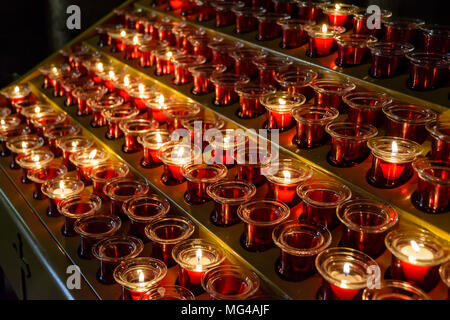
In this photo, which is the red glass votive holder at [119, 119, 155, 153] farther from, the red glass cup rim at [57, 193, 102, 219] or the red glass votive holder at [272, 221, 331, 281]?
the red glass votive holder at [272, 221, 331, 281]

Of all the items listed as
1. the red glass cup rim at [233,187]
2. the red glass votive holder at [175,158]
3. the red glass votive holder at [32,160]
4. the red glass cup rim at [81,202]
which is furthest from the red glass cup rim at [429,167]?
the red glass votive holder at [32,160]

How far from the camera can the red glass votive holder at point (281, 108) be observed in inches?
77.8

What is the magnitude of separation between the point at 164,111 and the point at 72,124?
68cm

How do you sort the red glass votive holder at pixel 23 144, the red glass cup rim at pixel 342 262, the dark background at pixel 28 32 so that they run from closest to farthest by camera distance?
the red glass cup rim at pixel 342 262, the red glass votive holder at pixel 23 144, the dark background at pixel 28 32

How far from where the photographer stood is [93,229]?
78.7 inches

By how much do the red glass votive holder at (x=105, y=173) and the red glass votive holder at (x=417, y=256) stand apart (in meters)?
1.18

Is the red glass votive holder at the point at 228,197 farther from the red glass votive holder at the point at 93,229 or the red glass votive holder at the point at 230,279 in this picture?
the red glass votive holder at the point at 93,229

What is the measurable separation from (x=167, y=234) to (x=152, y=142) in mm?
506

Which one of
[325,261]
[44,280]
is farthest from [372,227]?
[44,280]

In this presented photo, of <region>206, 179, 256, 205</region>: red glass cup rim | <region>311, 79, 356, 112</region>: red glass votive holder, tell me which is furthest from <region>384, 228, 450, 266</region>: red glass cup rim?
<region>311, 79, 356, 112</region>: red glass votive holder

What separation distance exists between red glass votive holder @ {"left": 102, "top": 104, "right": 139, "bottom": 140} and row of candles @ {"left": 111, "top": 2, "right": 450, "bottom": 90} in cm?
63

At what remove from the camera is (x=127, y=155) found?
2354 millimetres

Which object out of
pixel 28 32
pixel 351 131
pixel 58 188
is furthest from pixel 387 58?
pixel 28 32

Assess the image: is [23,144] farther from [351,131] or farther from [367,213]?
[367,213]
